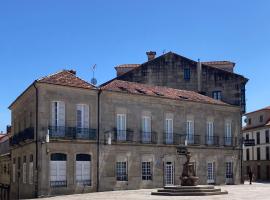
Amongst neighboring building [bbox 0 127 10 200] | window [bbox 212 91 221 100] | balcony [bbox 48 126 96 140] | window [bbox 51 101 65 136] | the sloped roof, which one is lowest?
neighboring building [bbox 0 127 10 200]

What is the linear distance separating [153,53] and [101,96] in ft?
60.1

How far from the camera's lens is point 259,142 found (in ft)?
206

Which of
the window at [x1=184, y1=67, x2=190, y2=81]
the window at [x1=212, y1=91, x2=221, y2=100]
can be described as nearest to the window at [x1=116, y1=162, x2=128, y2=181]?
the window at [x1=184, y1=67, x2=190, y2=81]

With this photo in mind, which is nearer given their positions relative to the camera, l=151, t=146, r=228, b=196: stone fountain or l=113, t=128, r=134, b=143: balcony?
l=151, t=146, r=228, b=196: stone fountain

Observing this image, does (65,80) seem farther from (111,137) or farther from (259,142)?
(259,142)

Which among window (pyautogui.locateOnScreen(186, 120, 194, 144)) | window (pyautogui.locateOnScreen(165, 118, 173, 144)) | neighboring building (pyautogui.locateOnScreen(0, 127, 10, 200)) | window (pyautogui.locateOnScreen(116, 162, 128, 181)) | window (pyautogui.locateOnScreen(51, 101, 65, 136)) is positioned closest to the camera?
window (pyautogui.locateOnScreen(51, 101, 65, 136))

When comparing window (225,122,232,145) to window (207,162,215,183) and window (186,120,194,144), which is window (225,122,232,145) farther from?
window (186,120,194,144)

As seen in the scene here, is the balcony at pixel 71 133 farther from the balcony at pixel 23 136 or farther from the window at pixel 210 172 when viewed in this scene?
the window at pixel 210 172

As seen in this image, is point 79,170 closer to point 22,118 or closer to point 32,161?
point 32,161

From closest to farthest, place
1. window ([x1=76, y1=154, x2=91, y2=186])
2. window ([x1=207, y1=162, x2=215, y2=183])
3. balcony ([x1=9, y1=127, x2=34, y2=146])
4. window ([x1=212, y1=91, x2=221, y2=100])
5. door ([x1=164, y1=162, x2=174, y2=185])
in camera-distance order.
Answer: balcony ([x1=9, y1=127, x2=34, y2=146]), window ([x1=76, y1=154, x2=91, y2=186]), door ([x1=164, y1=162, x2=174, y2=185]), window ([x1=207, y1=162, x2=215, y2=183]), window ([x1=212, y1=91, x2=221, y2=100])

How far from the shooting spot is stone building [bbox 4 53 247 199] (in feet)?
98.5

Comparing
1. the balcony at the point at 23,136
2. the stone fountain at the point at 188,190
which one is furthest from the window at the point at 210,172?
the balcony at the point at 23,136

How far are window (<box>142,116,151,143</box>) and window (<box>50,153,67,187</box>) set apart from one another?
6.86 metres

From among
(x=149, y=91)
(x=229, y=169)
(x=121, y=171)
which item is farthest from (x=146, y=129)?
(x=229, y=169)
